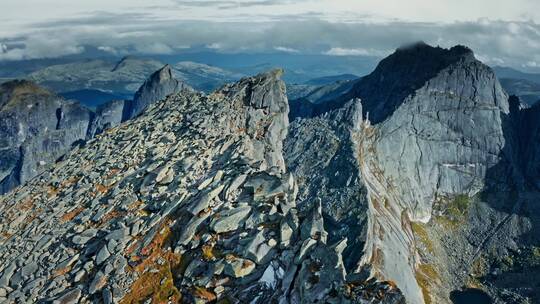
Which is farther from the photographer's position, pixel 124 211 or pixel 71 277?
pixel 124 211

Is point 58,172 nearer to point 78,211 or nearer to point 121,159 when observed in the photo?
point 121,159

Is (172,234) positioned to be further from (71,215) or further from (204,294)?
(71,215)

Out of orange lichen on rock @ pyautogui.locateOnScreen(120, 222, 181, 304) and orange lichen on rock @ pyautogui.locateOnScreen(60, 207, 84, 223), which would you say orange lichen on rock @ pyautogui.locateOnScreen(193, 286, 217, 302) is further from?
orange lichen on rock @ pyautogui.locateOnScreen(60, 207, 84, 223)

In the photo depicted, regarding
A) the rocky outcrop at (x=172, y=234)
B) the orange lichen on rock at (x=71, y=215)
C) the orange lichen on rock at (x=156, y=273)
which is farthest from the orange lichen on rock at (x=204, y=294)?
the orange lichen on rock at (x=71, y=215)

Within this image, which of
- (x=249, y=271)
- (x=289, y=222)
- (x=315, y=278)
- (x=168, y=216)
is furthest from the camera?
(x=168, y=216)

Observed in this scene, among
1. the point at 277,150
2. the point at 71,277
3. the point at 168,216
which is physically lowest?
the point at 277,150

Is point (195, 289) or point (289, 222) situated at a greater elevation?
point (289, 222)

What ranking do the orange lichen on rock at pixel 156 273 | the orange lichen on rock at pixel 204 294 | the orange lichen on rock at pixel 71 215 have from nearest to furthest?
the orange lichen on rock at pixel 204 294
the orange lichen on rock at pixel 156 273
the orange lichen on rock at pixel 71 215

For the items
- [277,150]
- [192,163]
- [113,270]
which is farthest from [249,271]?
[277,150]

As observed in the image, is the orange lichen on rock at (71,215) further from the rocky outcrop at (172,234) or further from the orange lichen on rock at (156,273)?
the orange lichen on rock at (156,273)
